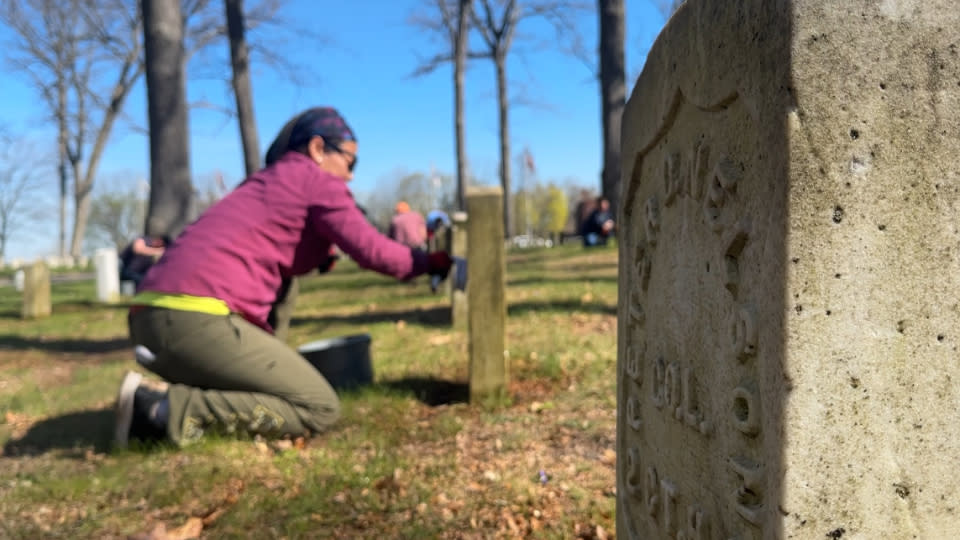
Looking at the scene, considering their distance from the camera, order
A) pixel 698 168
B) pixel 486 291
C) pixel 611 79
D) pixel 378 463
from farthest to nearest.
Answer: pixel 611 79, pixel 486 291, pixel 378 463, pixel 698 168

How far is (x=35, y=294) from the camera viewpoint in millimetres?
9609

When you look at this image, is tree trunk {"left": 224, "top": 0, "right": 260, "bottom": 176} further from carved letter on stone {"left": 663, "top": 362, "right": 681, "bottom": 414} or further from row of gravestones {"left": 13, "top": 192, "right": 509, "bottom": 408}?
carved letter on stone {"left": 663, "top": 362, "right": 681, "bottom": 414}

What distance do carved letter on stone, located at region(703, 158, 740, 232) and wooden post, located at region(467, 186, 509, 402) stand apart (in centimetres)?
249

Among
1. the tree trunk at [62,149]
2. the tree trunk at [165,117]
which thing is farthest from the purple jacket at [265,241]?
the tree trunk at [62,149]

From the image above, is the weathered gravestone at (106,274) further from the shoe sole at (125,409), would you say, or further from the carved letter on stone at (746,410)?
the carved letter on stone at (746,410)

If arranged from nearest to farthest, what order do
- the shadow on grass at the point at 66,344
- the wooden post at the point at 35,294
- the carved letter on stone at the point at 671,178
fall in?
the carved letter on stone at the point at 671,178 → the shadow on grass at the point at 66,344 → the wooden post at the point at 35,294

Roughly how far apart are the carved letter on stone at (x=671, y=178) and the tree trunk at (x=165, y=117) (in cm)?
850

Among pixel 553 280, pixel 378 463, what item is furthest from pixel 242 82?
pixel 378 463

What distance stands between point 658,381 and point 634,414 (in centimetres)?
24

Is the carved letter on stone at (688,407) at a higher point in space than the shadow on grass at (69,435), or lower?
higher

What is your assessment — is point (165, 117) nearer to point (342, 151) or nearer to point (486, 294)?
point (342, 151)

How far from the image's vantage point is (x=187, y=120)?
9.39 m

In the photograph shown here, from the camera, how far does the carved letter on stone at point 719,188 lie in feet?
3.50

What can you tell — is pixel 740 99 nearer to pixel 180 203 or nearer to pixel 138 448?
pixel 138 448
